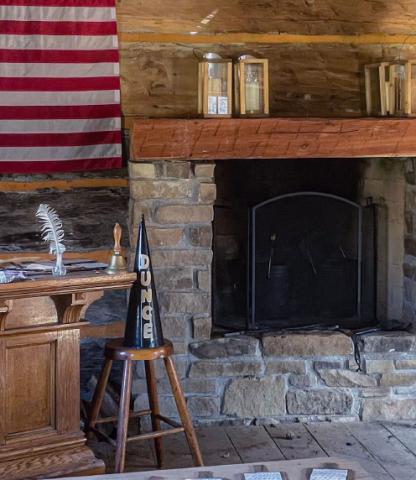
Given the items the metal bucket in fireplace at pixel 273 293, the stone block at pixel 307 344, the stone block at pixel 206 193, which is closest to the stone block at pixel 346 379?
the stone block at pixel 307 344

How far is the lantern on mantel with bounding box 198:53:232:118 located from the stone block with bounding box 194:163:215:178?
260mm

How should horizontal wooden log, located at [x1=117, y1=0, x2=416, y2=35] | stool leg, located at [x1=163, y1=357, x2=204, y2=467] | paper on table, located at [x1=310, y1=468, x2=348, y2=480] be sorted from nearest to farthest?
1. paper on table, located at [x1=310, y1=468, x2=348, y2=480]
2. stool leg, located at [x1=163, y1=357, x2=204, y2=467]
3. horizontal wooden log, located at [x1=117, y1=0, x2=416, y2=35]

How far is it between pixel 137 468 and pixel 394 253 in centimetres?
206

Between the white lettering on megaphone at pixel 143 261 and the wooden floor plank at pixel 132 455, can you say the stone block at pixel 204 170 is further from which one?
the wooden floor plank at pixel 132 455

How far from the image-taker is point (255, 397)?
5.10 meters

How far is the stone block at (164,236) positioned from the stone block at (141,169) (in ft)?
0.92

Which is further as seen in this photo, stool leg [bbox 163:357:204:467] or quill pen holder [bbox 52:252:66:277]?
stool leg [bbox 163:357:204:467]

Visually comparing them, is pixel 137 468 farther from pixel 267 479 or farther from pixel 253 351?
pixel 267 479

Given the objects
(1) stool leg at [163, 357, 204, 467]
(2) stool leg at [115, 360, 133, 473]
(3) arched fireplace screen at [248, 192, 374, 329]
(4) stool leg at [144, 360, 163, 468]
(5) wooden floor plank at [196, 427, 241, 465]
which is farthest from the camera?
(3) arched fireplace screen at [248, 192, 374, 329]

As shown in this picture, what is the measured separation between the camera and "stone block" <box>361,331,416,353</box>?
516cm

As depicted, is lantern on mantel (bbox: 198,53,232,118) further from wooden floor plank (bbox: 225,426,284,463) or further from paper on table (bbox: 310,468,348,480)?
paper on table (bbox: 310,468,348,480)

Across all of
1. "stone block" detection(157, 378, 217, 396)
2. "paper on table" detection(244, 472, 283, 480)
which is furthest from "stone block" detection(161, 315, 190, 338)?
"paper on table" detection(244, 472, 283, 480)

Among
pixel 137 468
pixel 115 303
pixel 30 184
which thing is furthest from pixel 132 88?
pixel 137 468

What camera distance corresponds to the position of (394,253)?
5.55 meters
